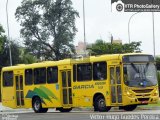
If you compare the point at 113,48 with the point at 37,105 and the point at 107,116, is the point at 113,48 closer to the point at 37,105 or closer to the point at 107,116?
the point at 37,105

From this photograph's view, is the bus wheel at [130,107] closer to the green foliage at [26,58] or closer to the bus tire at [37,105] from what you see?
the bus tire at [37,105]

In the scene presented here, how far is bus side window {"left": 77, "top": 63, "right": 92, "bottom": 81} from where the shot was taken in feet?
107

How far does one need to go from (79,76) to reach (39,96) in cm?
441

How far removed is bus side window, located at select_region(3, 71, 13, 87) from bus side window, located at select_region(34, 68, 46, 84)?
2847mm

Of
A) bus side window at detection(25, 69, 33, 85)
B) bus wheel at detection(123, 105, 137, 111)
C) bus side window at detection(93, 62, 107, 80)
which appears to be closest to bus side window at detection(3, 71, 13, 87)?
bus side window at detection(25, 69, 33, 85)

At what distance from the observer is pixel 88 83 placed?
1289 inches

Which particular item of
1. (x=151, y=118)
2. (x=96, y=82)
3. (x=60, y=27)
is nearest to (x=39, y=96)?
(x=96, y=82)

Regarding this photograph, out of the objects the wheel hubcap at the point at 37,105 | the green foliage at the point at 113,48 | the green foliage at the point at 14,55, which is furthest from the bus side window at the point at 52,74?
the green foliage at the point at 14,55

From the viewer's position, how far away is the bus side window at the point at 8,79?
3941 centimetres

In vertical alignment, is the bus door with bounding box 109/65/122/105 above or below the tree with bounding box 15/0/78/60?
below

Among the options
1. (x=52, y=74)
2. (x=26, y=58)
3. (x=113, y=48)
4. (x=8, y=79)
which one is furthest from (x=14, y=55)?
(x=52, y=74)

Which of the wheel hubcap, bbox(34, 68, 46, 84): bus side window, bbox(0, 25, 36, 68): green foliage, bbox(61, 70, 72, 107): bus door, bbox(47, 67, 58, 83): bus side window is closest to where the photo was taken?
bbox(61, 70, 72, 107): bus door

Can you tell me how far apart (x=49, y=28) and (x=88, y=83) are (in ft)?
222

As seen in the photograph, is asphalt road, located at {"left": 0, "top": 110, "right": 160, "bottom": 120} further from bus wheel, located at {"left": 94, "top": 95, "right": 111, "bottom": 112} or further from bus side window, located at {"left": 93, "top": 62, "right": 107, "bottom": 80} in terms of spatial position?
bus side window, located at {"left": 93, "top": 62, "right": 107, "bottom": 80}
